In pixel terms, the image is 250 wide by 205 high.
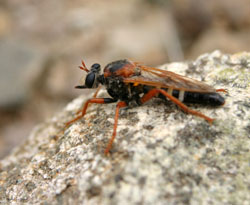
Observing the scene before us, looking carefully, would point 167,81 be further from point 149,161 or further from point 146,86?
point 149,161

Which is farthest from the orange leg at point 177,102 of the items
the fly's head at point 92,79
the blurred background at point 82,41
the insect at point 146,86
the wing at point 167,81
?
the blurred background at point 82,41

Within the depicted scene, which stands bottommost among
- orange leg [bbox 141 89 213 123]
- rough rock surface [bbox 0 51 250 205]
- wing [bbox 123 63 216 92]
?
rough rock surface [bbox 0 51 250 205]

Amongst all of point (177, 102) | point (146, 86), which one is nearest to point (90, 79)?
point (146, 86)

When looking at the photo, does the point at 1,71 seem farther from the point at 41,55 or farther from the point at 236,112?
the point at 236,112

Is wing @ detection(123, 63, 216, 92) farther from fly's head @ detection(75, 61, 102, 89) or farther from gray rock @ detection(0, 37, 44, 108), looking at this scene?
gray rock @ detection(0, 37, 44, 108)

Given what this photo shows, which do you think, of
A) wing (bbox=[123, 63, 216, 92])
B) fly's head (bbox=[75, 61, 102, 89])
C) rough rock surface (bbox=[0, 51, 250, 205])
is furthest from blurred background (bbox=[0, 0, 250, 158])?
wing (bbox=[123, 63, 216, 92])

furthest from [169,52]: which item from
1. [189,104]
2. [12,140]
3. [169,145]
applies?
[169,145]
